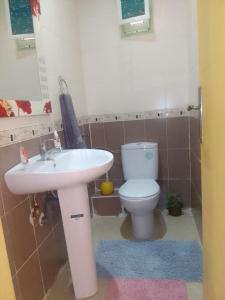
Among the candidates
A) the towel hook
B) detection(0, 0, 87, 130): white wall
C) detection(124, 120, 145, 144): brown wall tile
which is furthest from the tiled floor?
the towel hook

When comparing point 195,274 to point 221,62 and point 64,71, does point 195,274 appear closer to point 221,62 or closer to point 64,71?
point 221,62

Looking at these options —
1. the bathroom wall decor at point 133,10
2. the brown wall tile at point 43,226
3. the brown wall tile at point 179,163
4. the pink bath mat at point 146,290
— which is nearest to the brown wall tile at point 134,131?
the brown wall tile at point 179,163

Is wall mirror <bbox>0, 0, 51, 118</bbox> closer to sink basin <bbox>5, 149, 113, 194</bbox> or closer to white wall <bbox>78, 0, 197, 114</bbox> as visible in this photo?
sink basin <bbox>5, 149, 113, 194</bbox>

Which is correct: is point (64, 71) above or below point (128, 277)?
above

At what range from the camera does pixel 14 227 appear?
4.10ft

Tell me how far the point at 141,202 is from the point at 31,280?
35.9 inches

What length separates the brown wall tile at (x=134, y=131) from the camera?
8.33ft

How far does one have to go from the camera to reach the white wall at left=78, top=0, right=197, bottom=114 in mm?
2336

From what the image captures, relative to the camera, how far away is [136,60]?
8.00ft

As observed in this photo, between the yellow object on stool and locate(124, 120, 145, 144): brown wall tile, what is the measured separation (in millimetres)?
495

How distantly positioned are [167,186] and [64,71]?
1526mm

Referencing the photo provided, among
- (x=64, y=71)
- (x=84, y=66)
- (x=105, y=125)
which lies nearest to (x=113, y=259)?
(x=105, y=125)

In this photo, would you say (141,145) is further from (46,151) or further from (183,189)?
(46,151)

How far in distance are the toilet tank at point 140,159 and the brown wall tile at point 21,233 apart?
3.97 feet
